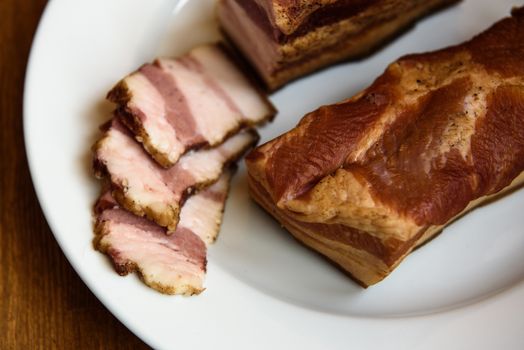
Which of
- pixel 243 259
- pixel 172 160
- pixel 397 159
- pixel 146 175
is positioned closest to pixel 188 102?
pixel 172 160

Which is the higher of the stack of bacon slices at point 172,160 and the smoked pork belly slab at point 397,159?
the stack of bacon slices at point 172,160

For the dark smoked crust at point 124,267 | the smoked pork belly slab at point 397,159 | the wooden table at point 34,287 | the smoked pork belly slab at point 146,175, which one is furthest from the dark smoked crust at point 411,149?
the wooden table at point 34,287

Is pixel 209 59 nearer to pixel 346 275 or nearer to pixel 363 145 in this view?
pixel 363 145

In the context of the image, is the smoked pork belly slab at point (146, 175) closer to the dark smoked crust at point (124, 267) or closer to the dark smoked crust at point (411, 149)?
the dark smoked crust at point (124, 267)

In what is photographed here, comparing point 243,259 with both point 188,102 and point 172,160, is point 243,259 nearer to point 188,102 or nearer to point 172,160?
point 172,160

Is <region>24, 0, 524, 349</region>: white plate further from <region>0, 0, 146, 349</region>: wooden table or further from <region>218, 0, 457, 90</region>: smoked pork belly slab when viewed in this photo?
<region>0, 0, 146, 349</region>: wooden table

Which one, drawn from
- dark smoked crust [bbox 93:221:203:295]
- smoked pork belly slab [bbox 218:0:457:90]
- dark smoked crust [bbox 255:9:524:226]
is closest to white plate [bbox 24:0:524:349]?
dark smoked crust [bbox 93:221:203:295]
